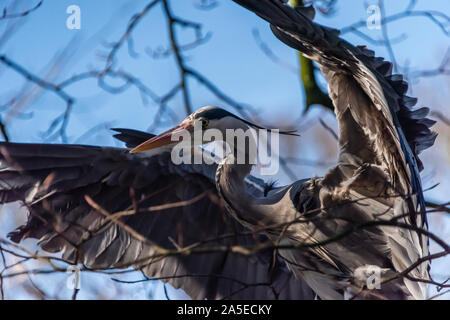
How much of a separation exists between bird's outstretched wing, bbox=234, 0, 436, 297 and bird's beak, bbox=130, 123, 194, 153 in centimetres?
76

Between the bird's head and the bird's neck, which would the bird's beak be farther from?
the bird's neck

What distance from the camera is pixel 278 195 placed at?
9.78 ft

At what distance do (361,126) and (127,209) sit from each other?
50.6 inches

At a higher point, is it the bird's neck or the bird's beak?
the bird's beak

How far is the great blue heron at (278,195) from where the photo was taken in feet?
7.82

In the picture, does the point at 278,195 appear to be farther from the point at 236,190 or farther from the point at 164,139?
the point at 164,139

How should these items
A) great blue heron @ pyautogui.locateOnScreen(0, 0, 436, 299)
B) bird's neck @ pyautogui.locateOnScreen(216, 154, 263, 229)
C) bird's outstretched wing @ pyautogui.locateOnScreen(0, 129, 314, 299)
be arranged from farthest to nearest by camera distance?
bird's outstretched wing @ pyautogui.locateOnScreen(0, 129, 314, 299), bird's neck @ pyautogui.locateOnScreen(216, 154, 263, 229), great blue heron @ pyautogui.locateOnScreen(0, 0, 436, 299)

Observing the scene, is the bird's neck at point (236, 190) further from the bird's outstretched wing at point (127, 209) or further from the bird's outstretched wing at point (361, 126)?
the bird's outstretched wing at point (361, 126)

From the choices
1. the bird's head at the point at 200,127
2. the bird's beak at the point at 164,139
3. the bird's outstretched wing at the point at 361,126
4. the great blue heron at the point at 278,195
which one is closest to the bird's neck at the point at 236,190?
the great blue heron at the point at 278,195

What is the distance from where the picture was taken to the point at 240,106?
309cm

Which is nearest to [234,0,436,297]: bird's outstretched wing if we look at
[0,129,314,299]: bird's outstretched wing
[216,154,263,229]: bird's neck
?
[216,154,263,229]: bird's neck

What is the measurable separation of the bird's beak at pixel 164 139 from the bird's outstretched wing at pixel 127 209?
7.4 inches

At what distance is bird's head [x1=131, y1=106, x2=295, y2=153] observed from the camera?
290cm
